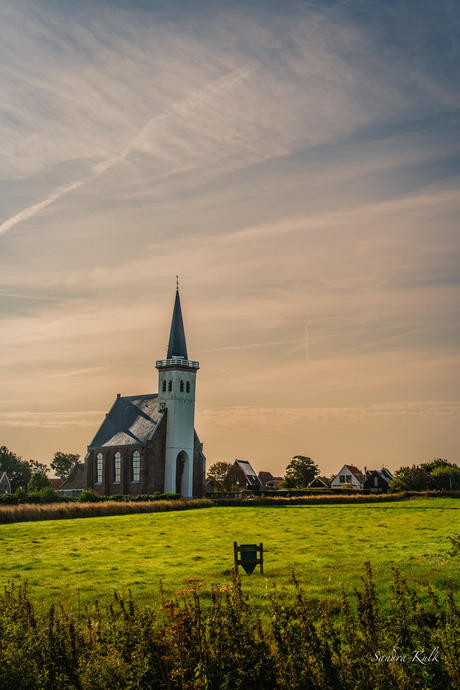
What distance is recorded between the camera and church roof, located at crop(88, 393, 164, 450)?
3457 inches

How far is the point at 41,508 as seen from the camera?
44.7 meters

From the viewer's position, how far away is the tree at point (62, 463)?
13269cm

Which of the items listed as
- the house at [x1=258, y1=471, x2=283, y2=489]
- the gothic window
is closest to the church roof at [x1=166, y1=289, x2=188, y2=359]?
the gothic window

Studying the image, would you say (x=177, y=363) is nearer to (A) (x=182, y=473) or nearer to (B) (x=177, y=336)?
(B) (x=177, y=336)

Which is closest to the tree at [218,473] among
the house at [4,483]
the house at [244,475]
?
the house at [244,475]

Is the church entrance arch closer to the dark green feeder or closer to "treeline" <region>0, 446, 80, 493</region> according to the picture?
"treeline" <region>0, 446, 80, 493</region>

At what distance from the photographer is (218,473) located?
115 meters

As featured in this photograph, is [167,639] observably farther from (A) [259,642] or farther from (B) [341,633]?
(B) [341,633]

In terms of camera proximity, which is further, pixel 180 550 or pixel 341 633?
pixel 180 550

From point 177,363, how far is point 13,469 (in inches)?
2076

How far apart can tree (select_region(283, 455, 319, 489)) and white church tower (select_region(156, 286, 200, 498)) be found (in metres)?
32.9

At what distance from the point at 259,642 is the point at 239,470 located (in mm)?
105488

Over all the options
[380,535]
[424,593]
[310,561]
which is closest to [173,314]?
[380,535]

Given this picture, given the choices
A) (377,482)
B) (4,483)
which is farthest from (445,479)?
(4,483)
